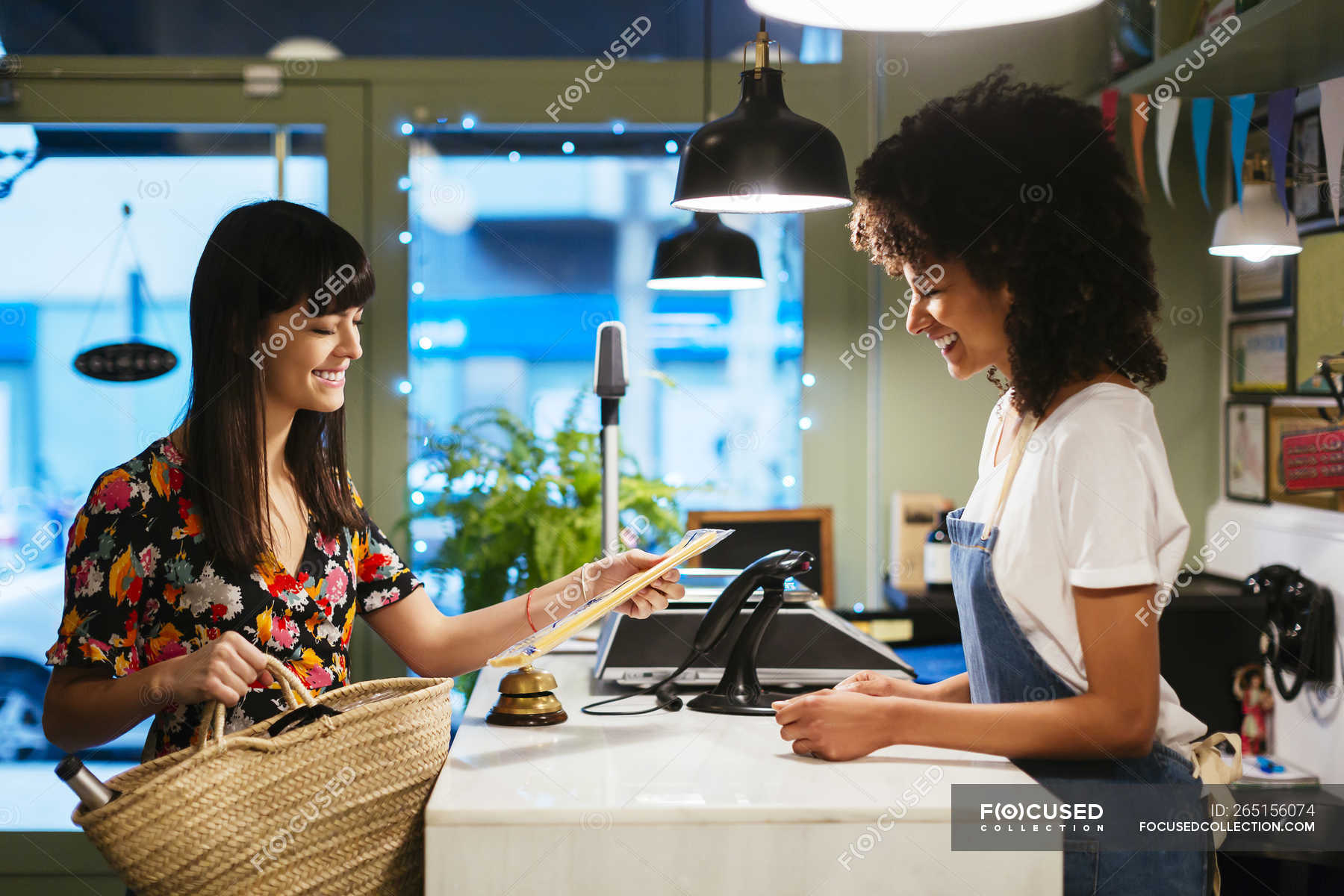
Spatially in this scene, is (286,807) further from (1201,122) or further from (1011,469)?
(1201,122)

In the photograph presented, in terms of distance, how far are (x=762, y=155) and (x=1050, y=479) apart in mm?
747

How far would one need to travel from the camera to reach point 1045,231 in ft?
4.29

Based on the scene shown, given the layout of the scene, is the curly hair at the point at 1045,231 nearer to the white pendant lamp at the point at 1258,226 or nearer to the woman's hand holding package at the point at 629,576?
the woman's hand holding package at the point at 629,576

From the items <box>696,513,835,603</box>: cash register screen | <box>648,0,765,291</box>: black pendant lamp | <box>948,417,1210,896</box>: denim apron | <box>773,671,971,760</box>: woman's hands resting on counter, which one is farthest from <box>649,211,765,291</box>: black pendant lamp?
<box>773,671,971,760</box>: woman's hands resting on counter

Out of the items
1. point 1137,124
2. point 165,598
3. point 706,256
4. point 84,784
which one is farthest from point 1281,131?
point 84,784

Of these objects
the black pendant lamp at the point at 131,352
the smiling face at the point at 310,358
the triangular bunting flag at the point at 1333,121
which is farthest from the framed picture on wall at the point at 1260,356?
the black pendant lamp at the point at 131,352

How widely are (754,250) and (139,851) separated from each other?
210cm

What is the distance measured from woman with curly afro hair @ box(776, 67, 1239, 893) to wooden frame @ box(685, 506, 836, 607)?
1655 millimetres

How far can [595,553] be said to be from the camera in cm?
295

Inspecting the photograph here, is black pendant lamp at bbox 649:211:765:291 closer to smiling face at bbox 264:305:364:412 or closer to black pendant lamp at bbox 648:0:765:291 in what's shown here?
black pendant lamp at bbox 648:0:765:291

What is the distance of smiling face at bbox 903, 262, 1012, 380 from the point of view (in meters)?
1.37

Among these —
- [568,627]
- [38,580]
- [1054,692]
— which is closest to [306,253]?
[568,627]

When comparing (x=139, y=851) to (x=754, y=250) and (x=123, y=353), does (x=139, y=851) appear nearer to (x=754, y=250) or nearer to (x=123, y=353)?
(x=754, y=250)

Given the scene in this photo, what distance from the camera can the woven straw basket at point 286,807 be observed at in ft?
3.49
